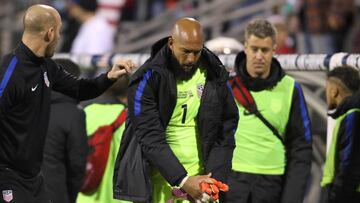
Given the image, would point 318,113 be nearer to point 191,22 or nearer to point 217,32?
point 191,22

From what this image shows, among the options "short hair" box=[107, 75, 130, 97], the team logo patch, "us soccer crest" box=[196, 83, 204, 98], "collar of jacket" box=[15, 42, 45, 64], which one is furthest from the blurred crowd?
the team logo patch

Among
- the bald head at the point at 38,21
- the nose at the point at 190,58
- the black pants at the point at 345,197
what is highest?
the bald head at the point at 38,21

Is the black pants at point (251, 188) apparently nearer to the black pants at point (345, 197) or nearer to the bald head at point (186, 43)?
the black pants at point (345, 197)

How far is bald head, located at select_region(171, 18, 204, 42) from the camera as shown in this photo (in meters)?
6.66

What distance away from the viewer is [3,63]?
6.82 metres

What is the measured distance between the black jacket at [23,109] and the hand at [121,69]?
43cm

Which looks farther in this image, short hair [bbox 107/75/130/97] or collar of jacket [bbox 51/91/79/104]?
short hair [bbox 107/75/130/97]

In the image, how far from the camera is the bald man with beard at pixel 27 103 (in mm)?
6820

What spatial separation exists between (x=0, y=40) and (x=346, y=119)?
11615 mm

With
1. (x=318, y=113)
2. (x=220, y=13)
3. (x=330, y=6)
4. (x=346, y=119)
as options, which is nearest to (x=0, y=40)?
(x=220, y=13)

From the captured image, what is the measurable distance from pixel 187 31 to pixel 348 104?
1586 millimetres

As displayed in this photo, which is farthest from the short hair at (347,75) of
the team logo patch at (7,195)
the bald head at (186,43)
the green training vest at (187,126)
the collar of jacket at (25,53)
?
the team logo patch at (7,195)

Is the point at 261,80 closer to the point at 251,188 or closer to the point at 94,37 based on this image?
the point at 251,188

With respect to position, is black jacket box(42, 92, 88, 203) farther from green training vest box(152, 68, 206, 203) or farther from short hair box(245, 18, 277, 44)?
green training vest box(152, 68, 206, 203)
